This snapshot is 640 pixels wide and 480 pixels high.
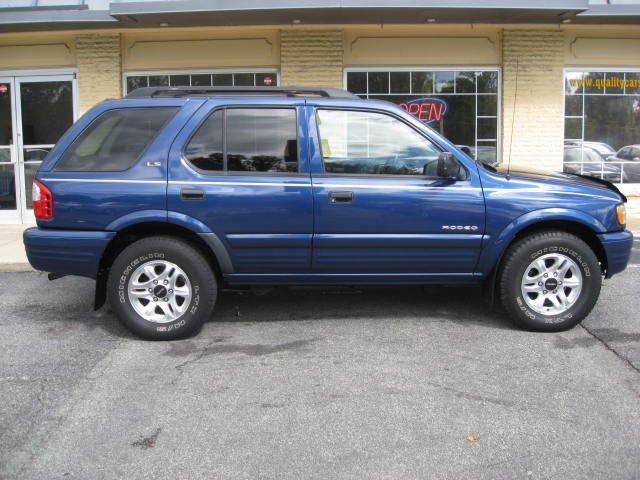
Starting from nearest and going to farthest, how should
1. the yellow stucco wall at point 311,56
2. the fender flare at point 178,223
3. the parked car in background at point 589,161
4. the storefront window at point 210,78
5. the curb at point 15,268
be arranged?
the fender flare at point 178,223
the curb at point 15,268
the yellow stucco wall at point 311,56
the storefront window at point 210,78
the parked car in background at point 589,161

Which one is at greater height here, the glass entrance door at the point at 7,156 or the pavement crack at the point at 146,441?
the glass entrance door at the point at 7,156

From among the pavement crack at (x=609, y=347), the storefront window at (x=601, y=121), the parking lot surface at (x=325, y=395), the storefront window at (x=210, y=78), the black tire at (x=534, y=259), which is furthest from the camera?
the storefront window at (x=601, y=121)

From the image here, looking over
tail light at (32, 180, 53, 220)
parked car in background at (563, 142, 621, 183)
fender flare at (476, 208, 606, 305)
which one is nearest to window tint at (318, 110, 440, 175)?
fender flare at (476, 208, 606, 305)

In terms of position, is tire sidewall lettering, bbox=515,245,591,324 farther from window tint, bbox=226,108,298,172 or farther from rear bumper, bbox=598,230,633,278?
window tint, bbox=226,108,298,172

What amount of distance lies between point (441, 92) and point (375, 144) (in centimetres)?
654

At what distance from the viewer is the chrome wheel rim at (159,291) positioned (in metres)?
5.15

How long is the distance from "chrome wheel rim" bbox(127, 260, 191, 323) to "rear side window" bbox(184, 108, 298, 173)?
2.76 feet

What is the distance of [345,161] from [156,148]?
145 centimetres

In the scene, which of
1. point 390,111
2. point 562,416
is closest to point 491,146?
point 390,111

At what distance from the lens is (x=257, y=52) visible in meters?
11.2

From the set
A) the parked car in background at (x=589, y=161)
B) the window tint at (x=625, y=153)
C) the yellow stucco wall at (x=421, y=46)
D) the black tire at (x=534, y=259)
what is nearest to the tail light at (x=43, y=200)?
the black tire at (x=534, y=259)

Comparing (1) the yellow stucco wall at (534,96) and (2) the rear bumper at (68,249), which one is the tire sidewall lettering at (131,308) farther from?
(1) the yellow stucco wall at (534,96)

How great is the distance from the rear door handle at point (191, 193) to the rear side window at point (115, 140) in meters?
0.47

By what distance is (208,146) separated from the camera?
17.2ft
